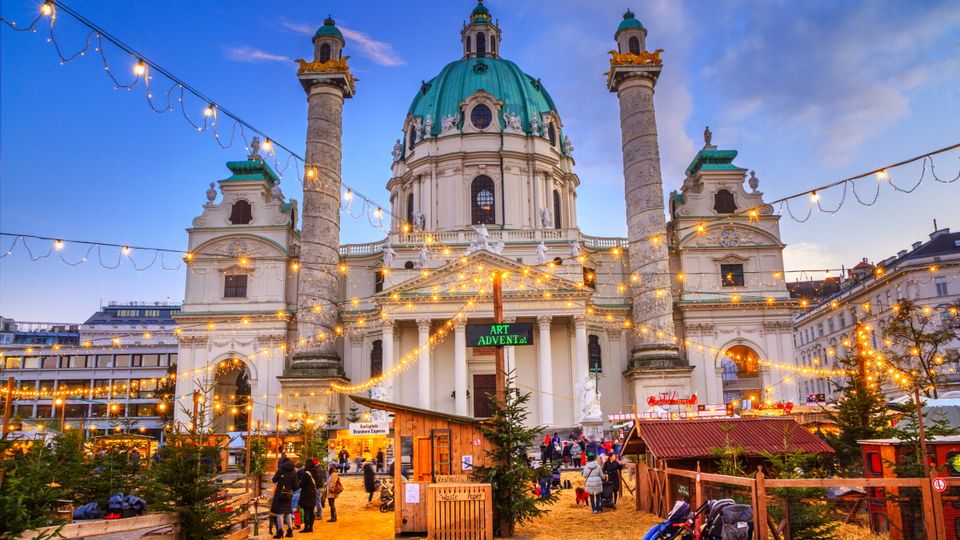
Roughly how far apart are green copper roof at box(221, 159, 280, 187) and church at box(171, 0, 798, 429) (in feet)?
0.33

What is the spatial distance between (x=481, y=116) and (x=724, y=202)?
62.9ft

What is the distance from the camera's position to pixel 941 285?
54.0m

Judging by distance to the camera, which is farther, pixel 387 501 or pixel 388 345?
pixel 388 345

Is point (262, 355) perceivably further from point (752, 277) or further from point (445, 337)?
point (752, 277)

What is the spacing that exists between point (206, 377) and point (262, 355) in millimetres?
3674

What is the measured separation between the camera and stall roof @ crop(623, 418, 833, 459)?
16.4 metres

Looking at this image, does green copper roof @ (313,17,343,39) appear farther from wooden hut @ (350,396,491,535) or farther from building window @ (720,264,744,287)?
wooden hut @ (350,396,491,535)

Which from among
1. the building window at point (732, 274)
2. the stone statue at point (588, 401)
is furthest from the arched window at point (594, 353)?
the building window at point (732, 274)

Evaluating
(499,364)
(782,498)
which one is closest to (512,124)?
(499,364)

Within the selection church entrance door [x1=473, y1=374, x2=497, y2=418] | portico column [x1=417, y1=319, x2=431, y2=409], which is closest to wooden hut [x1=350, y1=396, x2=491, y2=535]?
portico column [x1=417, y1=319, x2=431, y2=409]

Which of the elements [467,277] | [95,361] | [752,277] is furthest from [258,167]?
[95,361]

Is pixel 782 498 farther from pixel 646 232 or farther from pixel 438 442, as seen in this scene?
pixel 646 232

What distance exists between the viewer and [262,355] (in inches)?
1866

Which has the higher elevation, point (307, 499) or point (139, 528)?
point (139, 528)
